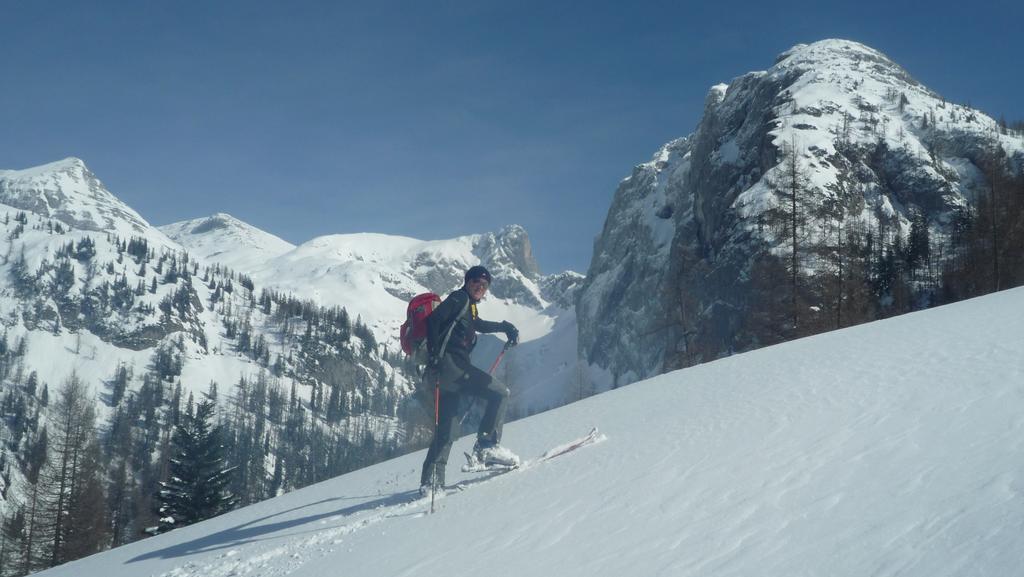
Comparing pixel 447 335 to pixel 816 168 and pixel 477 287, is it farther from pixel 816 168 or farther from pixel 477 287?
pixel 816 168

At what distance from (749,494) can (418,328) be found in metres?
5.59

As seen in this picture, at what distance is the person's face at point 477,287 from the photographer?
10.4 m

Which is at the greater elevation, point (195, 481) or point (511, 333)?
point (195, 481)

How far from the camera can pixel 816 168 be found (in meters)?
76.4

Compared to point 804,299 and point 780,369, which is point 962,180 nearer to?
point 804,299

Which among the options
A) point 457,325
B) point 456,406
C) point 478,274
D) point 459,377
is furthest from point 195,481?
point 478,274

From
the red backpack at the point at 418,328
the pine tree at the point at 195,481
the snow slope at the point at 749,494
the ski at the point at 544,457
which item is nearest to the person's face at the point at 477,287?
the red backpack at the point at 418,328

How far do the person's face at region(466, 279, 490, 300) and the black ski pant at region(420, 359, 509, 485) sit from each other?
108 centimetres

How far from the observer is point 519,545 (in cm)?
694

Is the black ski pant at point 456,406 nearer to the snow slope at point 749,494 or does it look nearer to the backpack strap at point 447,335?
the backpack strap at point 447,335

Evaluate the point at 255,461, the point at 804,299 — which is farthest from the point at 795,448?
the point at 255,461

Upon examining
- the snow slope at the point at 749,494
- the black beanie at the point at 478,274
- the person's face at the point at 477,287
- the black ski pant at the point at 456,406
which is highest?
the black beanie at the point at 478,274

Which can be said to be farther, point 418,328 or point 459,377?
point 418,328

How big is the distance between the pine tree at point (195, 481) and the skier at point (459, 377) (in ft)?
94.8
